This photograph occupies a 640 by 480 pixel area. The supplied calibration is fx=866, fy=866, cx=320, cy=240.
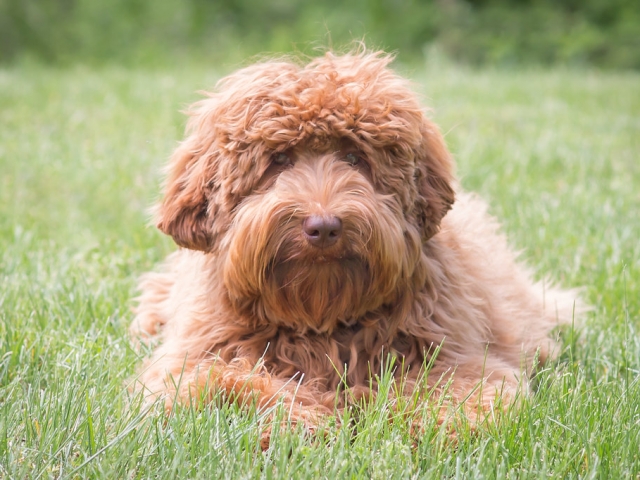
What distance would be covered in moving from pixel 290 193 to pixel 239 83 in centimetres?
61

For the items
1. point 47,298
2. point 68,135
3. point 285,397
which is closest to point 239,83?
point 285,397

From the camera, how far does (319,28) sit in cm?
1638

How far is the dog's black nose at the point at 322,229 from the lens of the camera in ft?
9.70

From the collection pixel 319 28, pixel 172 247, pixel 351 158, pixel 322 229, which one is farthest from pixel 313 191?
pixel 319 28

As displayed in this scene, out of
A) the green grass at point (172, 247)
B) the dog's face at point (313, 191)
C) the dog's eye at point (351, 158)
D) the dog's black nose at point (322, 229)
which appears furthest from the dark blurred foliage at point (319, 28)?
the dog's black nose at point (322, 229)

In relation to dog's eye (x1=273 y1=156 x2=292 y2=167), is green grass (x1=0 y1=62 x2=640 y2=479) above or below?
below

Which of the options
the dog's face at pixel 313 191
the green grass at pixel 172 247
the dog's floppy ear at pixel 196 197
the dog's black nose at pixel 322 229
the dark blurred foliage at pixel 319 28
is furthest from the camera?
the dark blurred foliage at pixel 319 28

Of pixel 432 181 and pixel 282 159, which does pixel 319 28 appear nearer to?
pixel 432 181

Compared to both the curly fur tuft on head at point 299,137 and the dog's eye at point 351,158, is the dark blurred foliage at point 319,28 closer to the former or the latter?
the curly fur tuft on head at point 299,137

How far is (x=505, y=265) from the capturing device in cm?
438

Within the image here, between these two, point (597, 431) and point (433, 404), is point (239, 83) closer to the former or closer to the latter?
point (433, 404)

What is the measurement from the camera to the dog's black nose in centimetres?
296

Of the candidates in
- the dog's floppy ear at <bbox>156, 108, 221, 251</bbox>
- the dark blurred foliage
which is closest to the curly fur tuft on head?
the dog's floppy ear at <bbox>156, 108, 221, 251</bbox>

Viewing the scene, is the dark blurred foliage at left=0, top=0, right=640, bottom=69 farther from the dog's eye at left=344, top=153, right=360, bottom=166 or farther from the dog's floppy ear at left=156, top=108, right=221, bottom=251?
the dog's eye at left=344, top=153, right=360, bottom=166
